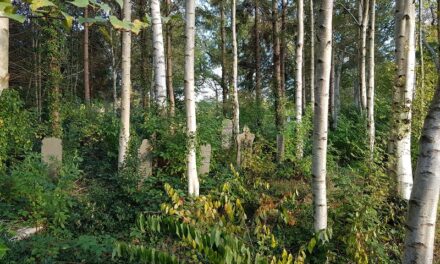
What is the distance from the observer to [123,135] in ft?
24.8

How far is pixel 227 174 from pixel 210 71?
19668mm

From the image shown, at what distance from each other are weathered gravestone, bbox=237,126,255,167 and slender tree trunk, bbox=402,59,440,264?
6.34 m

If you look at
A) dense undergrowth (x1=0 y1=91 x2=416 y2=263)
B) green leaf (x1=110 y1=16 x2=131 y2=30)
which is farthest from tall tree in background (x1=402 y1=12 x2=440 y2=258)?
green leaf (x1=110 y1=16 x2=131 y2=30)

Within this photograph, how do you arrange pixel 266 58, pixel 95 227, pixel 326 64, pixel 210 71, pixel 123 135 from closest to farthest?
pixel 326 64 < pixel 95 227 < pixel 123 135 < pixel 266 58 < pixel 210 71

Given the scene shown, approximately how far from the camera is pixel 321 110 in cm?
480

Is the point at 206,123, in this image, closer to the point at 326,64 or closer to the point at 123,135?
the point at 123,135

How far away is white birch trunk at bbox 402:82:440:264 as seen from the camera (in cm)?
251

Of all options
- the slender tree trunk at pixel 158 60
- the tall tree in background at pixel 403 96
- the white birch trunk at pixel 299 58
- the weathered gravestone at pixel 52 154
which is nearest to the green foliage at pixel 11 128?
the weathered gravestone at pixel 52 154

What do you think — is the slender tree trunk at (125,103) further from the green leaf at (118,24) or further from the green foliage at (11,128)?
the green leaf at (118,24)

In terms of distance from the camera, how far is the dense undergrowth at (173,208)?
13.1 ft

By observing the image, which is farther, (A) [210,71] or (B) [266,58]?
(A) [210,71]

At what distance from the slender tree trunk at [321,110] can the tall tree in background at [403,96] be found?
178cm

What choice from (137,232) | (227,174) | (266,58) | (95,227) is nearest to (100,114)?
(227,174)

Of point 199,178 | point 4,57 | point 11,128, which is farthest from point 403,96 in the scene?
point 11,128
